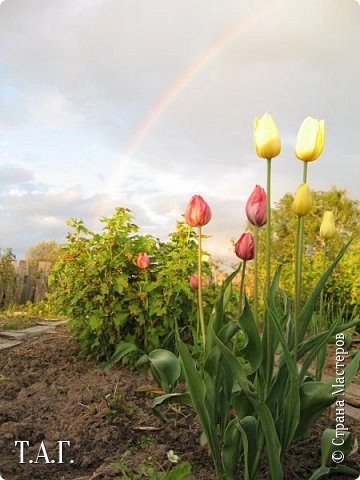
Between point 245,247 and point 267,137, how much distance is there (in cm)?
41

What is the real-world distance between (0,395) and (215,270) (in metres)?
1.79

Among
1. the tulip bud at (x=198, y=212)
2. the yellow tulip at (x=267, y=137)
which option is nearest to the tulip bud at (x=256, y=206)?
the yellow tulip at (x=267, y=137)

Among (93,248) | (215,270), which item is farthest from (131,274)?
(215,270)

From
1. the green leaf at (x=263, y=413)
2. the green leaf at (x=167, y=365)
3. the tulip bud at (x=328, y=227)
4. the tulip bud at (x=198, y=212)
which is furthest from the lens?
the green leaf at (x=167, y=365)

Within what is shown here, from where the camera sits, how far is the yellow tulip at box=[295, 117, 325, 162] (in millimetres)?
1632

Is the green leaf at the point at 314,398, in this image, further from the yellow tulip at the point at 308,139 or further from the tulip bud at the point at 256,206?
the yellow tulip at the point at 308,139

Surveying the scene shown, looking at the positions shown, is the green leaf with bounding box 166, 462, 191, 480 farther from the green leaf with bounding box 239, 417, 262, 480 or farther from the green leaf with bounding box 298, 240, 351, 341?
the green leaf with bounding box 298, 240, 351, 341

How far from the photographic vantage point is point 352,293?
18.8 feet

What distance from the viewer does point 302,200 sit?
5.12ft

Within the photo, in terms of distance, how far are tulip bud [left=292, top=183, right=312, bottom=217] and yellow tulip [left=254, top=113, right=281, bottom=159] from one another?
14 cm

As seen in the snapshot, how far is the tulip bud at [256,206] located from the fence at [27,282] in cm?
923

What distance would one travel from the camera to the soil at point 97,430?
6.22 feet

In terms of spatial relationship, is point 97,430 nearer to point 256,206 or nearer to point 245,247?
point 245,247

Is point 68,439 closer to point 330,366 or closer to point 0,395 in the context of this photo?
point 0,395
